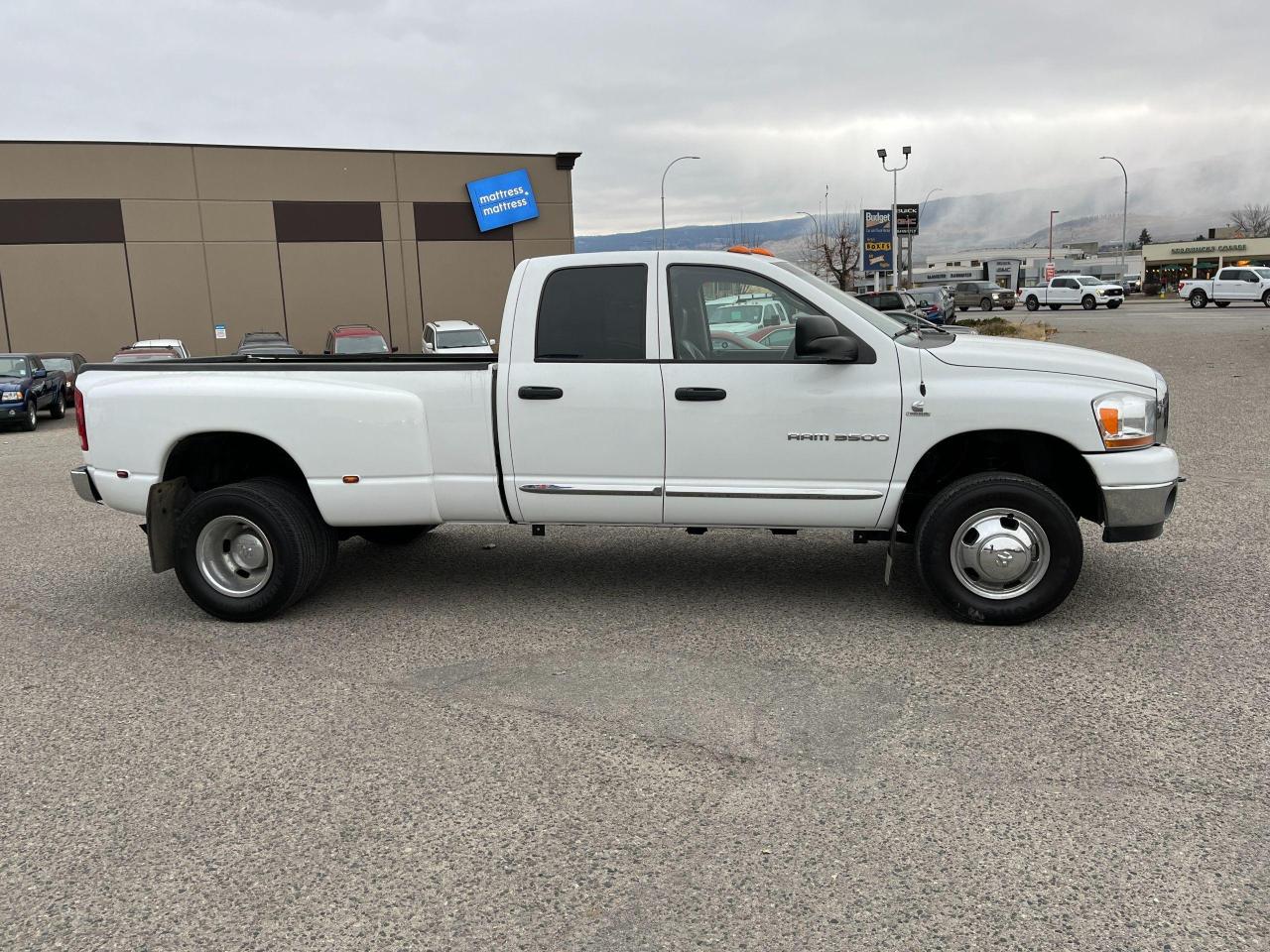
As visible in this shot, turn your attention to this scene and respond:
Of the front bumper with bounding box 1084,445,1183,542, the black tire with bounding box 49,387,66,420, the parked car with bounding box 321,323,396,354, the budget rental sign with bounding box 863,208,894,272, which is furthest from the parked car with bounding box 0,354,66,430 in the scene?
the budget rental sign with bounding box 863,208,894,272

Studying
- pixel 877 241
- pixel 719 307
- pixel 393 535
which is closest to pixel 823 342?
pixel 719 307

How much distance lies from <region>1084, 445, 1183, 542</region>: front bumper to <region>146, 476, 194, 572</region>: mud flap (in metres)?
5.09

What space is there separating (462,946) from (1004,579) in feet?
11.7

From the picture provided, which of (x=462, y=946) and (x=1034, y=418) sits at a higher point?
(x=1034, y=418)

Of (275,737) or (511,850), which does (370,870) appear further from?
(275,737)

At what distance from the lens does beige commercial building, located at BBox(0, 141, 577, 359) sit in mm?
33469

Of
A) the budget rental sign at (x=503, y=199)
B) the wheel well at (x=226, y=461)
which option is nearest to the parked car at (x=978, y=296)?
the budget rental sign at (x=503, y=199)


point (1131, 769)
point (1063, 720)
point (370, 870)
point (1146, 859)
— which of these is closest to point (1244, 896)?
point (1146, 859)

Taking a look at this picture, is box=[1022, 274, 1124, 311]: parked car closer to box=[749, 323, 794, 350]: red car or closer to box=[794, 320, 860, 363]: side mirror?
box=[749, 323, 794, 350]: red car

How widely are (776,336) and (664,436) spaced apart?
0.82 metres

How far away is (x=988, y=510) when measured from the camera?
528cm

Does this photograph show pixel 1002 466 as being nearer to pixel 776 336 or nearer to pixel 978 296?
pixel 776 336

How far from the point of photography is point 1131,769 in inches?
149

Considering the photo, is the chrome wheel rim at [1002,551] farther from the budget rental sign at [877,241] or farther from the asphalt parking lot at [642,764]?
the budget rental sign at [877,241]
